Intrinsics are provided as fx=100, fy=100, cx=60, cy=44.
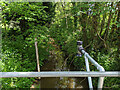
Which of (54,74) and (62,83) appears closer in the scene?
(54,74)

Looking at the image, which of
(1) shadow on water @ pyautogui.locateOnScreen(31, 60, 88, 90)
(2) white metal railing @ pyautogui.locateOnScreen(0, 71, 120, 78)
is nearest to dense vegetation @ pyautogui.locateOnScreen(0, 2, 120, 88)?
(1) shadow on water @ pyautogui.locateOnScreen(31, 60, 88, 90)

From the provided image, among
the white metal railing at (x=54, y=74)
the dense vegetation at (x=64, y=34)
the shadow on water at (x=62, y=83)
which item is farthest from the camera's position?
the shadow on water at (x=62, y=83)

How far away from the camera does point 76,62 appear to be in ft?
10.8

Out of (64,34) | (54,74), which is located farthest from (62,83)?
(54,74)

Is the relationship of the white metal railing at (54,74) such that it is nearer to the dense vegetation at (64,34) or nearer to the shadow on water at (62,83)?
the dense vegetation at (64,34)

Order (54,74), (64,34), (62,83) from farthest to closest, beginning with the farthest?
(64,34) < (62,83) < (54,74)

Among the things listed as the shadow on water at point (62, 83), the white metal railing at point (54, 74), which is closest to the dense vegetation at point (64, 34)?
the shadow on water at point (62, 83)

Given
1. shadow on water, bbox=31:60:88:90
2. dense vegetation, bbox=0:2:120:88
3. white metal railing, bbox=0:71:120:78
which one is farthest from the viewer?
shadow on water, bbox=31:60:88:90

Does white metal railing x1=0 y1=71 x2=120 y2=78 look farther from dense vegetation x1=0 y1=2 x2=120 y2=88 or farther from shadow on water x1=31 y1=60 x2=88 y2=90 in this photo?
shadow on water x1=31 y1=60 x2=88 y2=90

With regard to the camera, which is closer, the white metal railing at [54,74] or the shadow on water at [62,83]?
the white metal railing at [54,74]

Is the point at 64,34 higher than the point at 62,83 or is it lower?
higher

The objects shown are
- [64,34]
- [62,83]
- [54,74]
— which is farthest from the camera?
[64,34]

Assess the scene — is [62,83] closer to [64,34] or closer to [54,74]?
[64,34]

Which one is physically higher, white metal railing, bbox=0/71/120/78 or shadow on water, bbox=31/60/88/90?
white metal railing, bbox=0/71/120/78
